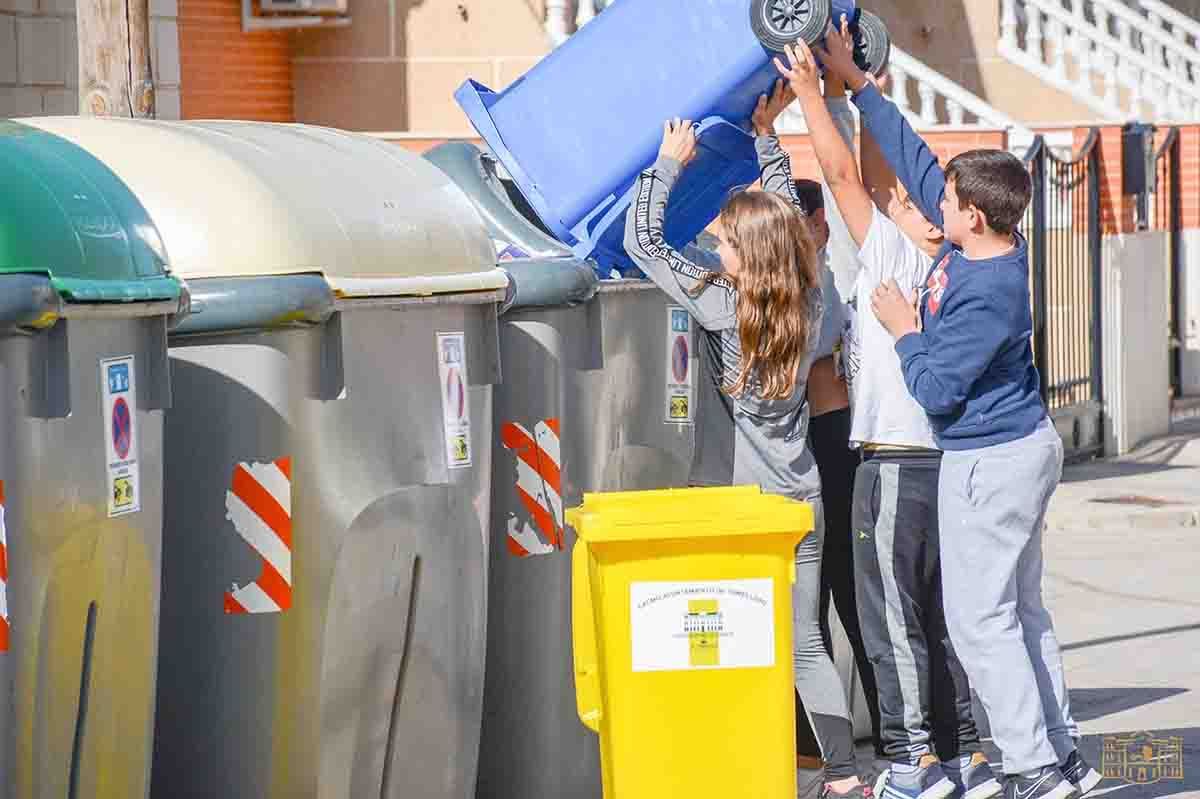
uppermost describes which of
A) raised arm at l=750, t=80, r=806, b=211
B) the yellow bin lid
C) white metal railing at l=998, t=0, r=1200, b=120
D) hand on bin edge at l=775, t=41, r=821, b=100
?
white metal railing at l=998, t=0, r=1200, b=120

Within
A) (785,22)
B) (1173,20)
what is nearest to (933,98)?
(1173,20)

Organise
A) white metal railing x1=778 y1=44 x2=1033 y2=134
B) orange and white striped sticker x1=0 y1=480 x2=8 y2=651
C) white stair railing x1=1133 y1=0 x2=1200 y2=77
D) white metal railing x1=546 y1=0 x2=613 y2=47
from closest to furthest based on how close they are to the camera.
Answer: orange and white striped sticker x1=0 y1=480 x2=8 y2=651 < white metal railing x1=546 y1=0 x2=613 y2=47 < white metal railing x1=778 y1=44 x2=1033 y2=134 < white stair railing x1=1133 y1=0 x2=1200 y2=77

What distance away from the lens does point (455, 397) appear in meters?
5.62

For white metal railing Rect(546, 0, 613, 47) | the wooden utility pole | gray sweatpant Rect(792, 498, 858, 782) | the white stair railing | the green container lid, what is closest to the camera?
the green container lid

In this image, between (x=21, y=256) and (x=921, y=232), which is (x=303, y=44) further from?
(x=21, y=256)

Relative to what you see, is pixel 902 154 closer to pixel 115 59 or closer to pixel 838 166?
pixel 838 166

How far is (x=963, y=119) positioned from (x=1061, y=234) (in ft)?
14.7

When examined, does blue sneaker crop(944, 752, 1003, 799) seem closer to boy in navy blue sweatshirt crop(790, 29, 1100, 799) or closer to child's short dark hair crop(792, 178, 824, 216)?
boy in navy blue sweatshirt crop(790, 29, 1100, 799)

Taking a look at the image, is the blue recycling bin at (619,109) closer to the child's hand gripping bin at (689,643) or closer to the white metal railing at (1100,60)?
the child's hand gripping bin at (689,643)

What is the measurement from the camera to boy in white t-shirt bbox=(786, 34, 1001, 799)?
20.3 feet

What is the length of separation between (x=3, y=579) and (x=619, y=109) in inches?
124

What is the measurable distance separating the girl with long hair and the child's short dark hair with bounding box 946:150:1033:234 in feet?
1.39

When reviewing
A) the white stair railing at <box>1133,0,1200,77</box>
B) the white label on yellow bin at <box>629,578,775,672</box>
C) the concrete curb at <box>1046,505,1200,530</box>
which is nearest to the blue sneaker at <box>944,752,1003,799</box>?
the white label on yellow bin at <box>629,578,775,672</box>

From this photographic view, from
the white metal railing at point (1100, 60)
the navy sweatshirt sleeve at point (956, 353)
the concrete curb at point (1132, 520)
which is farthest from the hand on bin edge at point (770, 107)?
the white metal railing at point (1100, 60)
